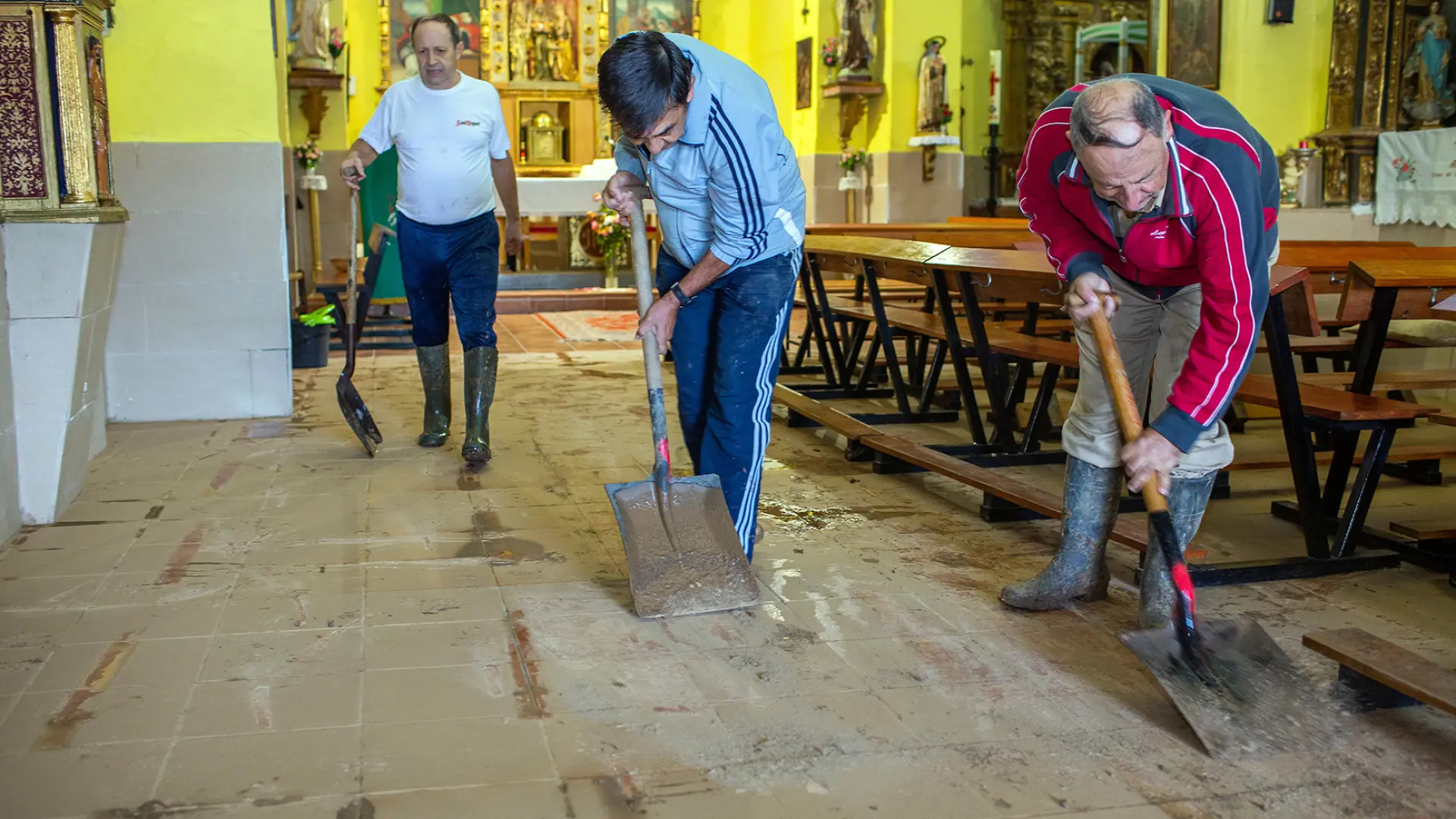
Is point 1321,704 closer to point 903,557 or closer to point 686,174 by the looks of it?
point 903,557

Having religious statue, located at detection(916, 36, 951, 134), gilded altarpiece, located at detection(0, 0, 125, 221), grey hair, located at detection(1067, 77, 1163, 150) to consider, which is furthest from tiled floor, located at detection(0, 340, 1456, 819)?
religious statue, located at detection(916, 36, 951, 134)

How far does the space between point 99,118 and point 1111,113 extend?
3.22m

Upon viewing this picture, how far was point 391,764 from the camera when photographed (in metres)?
2.19

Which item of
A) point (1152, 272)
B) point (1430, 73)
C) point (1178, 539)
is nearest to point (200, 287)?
point (1152, 272)

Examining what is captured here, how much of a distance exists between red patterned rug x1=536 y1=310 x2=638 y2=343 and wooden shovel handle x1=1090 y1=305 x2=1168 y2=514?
5.92m

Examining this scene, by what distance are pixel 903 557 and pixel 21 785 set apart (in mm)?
2113

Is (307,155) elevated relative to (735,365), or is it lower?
elevated

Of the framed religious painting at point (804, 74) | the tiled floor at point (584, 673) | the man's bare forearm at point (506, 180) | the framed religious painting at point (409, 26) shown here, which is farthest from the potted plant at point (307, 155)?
the tiled floor at point (584, 673)

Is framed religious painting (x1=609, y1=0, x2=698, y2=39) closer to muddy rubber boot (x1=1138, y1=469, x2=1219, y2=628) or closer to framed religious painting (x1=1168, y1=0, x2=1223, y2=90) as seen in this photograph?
framed religious painting (x1=1168, y1=0, x2=1223, y2=90)

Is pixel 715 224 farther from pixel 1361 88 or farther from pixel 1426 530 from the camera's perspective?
pixel 1361 88

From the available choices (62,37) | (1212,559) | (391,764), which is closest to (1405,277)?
(1212,559)

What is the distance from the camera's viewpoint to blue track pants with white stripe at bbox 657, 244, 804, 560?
3.09m

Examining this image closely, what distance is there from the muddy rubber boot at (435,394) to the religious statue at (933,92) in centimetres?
804

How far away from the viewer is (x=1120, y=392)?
2.53 m
